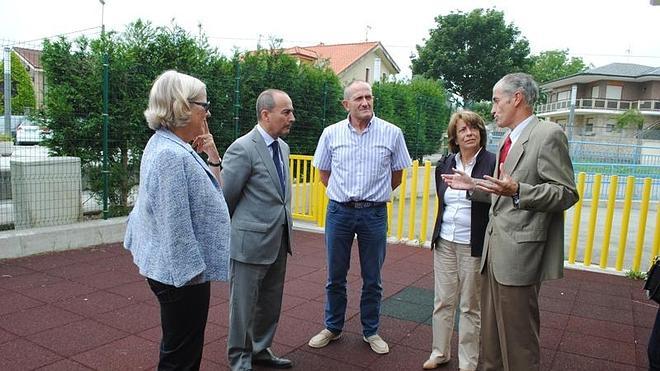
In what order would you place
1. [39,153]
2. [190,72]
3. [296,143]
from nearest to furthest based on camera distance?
[39,153], [190,72], [296,143]

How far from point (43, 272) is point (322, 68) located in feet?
24.4

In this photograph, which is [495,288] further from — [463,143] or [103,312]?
[103,312]

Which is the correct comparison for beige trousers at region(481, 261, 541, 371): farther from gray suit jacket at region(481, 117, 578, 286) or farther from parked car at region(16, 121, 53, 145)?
parked car at region(16, 121, 53, 145)

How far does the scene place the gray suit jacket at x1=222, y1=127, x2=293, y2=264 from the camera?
309 centimetres

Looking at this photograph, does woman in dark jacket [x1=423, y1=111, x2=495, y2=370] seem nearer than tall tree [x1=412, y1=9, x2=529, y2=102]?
Yes

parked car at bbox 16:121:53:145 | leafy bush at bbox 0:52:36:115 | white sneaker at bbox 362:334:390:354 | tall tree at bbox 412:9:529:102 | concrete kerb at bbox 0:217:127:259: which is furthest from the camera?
tall tree at bbox 412:9:529:102

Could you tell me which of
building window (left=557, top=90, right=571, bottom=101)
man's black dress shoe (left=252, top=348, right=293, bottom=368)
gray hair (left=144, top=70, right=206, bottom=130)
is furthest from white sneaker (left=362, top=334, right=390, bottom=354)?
building window (left=557, top=90, right=571, bottom=101)

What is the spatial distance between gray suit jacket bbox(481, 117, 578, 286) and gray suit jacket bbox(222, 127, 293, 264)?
4.33 ft

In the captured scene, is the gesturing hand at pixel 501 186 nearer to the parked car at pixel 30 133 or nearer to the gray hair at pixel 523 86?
the gray hair at pixel 523 86

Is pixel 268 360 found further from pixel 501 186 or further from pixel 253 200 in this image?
pixel 501 186

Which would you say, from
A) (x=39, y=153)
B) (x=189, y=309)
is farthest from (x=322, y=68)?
(x=189, y=309)

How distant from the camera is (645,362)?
144 inches

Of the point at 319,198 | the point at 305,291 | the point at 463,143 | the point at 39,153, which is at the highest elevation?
the point at 463,143

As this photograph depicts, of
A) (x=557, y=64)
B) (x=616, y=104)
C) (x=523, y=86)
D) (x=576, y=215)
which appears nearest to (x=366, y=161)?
(x=523, y=86)
